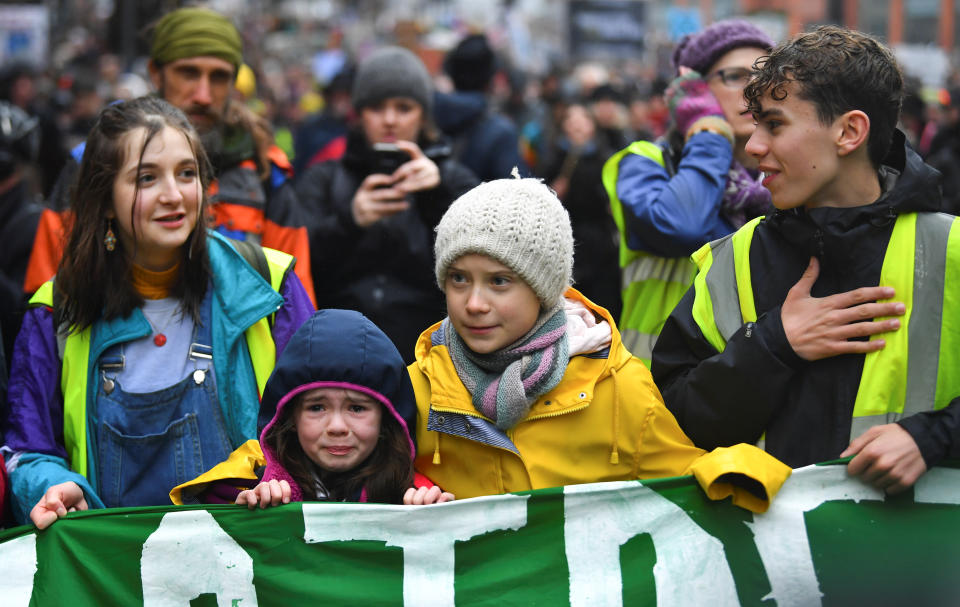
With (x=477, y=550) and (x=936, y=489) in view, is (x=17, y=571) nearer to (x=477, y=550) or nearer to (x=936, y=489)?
(x=477, y=550)

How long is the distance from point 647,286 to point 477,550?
1.57 meters

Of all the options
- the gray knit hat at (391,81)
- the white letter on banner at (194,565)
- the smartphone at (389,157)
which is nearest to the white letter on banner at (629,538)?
the white letter on banner at (194,565)

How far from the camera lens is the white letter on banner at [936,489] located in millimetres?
3008

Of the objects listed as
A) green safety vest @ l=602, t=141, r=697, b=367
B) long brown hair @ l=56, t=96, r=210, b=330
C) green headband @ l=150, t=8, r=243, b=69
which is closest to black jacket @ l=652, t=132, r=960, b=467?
green safety vest @ l=602, t=141, r=697, b=367

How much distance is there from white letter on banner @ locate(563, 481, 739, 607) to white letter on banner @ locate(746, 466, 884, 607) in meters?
0.12

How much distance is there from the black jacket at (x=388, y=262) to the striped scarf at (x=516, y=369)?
1.47m

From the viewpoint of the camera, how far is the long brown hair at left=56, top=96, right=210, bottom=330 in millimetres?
3477

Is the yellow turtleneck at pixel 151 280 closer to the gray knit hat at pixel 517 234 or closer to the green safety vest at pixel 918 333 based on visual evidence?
the gray knit hat at pixel 517 234

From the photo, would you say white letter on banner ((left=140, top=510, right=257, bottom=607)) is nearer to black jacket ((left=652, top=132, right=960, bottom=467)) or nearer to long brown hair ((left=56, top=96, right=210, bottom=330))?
long brown hair ((left=56, top=96, right=210, bottom=330))

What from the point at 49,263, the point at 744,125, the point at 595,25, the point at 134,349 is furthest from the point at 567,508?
the point at 595,25

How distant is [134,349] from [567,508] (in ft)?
4.67

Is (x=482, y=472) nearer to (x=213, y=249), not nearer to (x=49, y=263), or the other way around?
(x=213, y=249)

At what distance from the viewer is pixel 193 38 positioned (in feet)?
15.9

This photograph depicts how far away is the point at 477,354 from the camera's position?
3297mm
